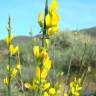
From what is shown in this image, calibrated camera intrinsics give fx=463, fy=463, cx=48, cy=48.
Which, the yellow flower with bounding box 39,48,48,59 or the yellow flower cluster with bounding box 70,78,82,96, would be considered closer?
the yellow flower with bounding box 39,48,48,59

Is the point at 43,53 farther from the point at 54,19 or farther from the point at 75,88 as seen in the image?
the point at 75,88

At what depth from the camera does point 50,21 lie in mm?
2006

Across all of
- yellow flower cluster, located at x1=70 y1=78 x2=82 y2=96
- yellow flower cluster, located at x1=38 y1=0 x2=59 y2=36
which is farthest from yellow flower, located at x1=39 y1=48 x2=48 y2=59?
yellow flower cluster, located at x1=70 y1=78 x2=82 y2=96

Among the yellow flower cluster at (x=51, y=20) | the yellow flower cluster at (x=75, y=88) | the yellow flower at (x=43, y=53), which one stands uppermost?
the yellow flower cluster at (x=51, y=20)

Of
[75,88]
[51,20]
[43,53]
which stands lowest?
[75,88]

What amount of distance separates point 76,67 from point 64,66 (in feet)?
1.25

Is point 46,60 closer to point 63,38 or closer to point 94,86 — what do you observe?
point 94,86

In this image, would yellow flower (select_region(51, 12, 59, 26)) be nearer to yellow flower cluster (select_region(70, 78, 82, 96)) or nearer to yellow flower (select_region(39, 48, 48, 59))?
yellow flower (select_region(39, 48, 48, 59))

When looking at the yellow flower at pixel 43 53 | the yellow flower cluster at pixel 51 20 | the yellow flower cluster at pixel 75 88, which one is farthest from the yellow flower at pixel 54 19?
the yellow flower cluster at pixel 75 88

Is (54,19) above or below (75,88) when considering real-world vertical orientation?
above

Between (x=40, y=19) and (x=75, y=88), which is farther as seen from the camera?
(x=75, y=88)

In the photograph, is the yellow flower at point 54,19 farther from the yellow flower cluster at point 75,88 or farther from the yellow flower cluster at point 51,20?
the yellow flower cluster at point 75,88

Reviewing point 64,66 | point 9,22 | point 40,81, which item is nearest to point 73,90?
point 9,22

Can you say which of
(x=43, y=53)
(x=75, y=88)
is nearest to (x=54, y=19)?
(x=43, y=53)
